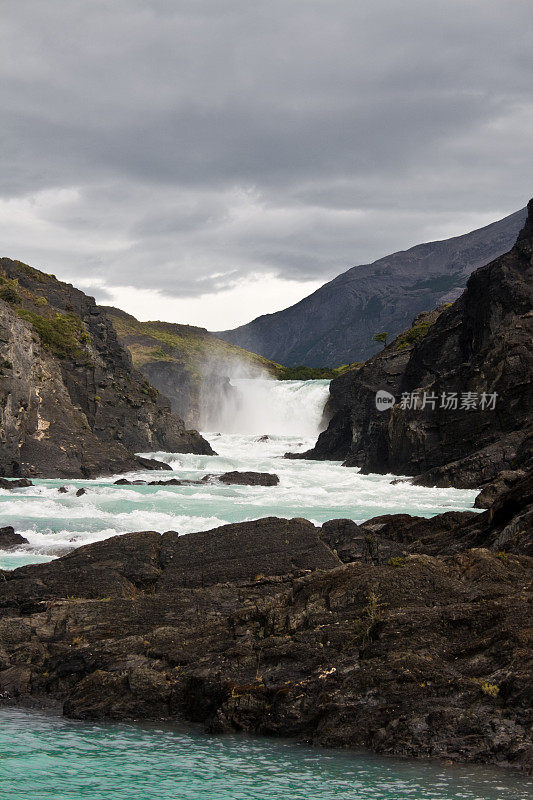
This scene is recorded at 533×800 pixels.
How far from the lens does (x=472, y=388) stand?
186 feet

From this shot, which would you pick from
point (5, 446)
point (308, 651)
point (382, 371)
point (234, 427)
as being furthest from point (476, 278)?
point (234, 427)

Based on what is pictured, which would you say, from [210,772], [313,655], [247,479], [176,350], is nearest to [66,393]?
[247,479]

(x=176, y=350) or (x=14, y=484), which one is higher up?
(x=176, y=350)

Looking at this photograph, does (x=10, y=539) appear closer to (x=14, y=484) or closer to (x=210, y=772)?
(x=210, y=772)

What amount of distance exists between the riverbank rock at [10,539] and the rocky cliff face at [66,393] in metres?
28.2

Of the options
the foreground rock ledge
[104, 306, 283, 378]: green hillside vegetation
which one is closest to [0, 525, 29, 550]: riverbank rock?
the foreground rock ledge

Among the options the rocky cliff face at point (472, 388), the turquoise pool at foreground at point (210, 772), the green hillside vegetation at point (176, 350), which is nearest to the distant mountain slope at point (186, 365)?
the green hillside vegetation at point (176, 350)

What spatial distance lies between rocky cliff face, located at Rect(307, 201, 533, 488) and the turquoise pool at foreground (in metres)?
30.9

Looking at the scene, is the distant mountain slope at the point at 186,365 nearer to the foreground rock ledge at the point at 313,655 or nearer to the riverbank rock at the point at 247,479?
the riverbank rock at the point at 247,479

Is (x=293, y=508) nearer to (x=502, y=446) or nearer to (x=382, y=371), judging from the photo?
(x=502, y=446)

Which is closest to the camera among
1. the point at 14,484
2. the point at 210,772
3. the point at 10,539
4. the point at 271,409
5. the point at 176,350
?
the point at 210,772

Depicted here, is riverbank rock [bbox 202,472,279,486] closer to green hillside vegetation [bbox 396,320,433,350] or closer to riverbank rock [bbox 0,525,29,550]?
riverbank rock [bbox 0,525,29,550]

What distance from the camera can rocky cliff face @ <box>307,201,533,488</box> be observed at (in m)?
50.0

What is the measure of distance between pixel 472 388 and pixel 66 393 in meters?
37.9
